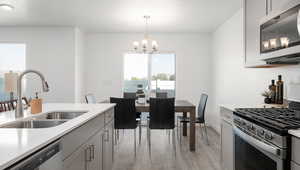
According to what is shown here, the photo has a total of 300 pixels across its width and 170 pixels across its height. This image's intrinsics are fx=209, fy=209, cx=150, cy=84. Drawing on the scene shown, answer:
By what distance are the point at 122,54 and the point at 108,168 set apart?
3.60m

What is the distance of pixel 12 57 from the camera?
199 inches

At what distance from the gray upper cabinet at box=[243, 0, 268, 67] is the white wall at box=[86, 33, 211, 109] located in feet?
9.66

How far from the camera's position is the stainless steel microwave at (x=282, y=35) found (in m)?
1.59

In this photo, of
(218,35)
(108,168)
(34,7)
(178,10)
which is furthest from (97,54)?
(108,168)

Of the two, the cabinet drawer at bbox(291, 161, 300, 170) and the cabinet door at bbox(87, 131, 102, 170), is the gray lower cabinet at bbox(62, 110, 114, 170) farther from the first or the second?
the cabinet drawer at bbox(291, 161, 300, 170)

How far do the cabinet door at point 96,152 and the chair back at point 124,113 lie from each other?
1.28 meters

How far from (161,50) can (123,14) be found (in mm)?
1799

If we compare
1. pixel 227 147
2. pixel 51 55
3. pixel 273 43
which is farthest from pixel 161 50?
pixel 273 43

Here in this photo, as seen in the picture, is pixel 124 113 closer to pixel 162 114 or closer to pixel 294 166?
pixel 162 114

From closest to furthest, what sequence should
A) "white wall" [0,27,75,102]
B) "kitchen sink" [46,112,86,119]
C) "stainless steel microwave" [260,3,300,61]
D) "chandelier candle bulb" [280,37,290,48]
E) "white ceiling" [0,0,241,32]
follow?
1. "stainless steel microwave" [260,3,300,61]
2. "chandelier candle bulb" [280,37,290,48]
3. "kitchen sink" [46,112,86,119]
4. "white ceiling" [0,0,241,32]
5. "white wall" [0,27,75,102]

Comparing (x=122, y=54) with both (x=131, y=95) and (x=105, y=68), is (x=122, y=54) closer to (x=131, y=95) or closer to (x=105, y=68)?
(x=105, y=68)

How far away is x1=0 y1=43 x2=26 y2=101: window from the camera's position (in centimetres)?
503

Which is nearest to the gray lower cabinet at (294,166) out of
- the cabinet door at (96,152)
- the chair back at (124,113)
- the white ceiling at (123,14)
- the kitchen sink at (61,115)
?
the cabinet door at (96,152)

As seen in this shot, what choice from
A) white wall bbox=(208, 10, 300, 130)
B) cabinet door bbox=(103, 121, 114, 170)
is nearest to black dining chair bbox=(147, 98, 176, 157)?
cabinet door bbox=(103, 121, 114, 170)
